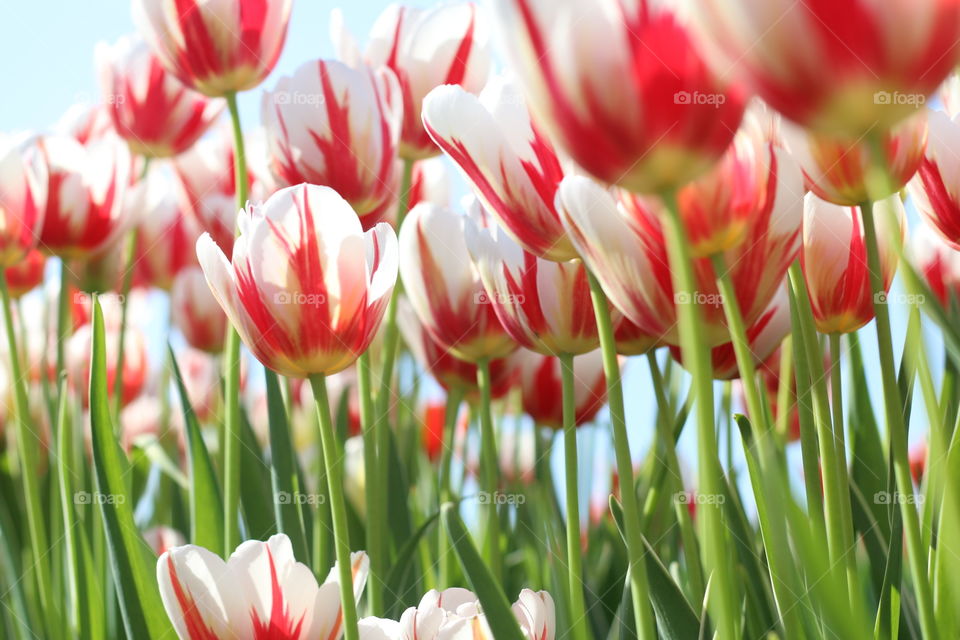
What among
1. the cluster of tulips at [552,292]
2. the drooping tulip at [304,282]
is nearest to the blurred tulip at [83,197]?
the cluster of tulips at [552,292]

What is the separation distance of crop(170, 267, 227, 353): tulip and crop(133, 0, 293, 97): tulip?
48 centimetres

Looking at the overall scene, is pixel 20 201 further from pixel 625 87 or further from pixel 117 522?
pixel 625 87

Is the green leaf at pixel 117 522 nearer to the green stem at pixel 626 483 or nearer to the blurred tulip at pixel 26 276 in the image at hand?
the green stem at pixel 626 483

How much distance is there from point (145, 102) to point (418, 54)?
0.39m

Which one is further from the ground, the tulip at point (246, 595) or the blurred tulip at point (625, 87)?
the blurred tulip at point (625, 87)

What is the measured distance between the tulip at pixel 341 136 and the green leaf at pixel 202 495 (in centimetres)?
19

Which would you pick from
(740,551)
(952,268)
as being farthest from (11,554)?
(952,268)

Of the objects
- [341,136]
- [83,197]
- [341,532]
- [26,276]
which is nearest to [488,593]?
[341,532]

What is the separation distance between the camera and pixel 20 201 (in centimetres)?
84

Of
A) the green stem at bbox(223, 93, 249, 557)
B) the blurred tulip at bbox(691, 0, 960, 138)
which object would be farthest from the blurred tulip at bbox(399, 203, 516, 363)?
the blurred tulip at bbox(691, 0, 960, 138)

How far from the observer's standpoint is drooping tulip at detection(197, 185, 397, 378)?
18.9 inches

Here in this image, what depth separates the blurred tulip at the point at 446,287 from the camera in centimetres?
71

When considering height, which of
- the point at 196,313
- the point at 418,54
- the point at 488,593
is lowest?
the point at 488,593

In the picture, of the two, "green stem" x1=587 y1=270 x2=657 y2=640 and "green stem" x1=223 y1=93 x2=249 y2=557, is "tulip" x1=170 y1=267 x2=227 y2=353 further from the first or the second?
"green stem" x1=587 y1=270 x2=657 y2=640
